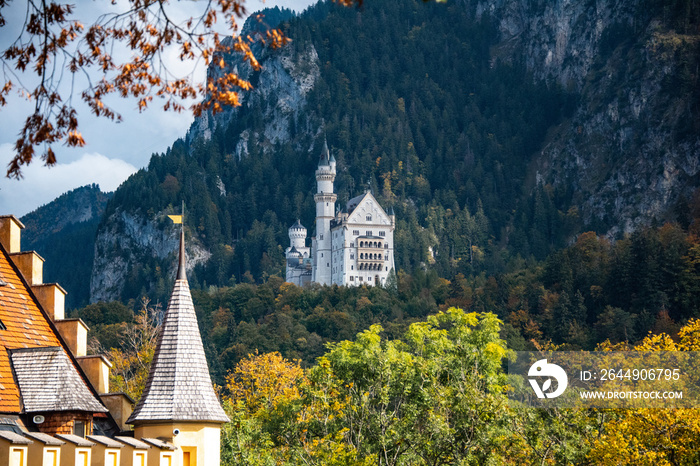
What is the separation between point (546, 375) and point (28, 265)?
44819mm

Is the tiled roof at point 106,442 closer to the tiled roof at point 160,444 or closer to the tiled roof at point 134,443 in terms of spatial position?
the tiled roof at point 134,443

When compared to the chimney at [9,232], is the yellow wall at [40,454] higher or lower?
lower

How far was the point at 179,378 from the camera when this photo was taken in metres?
29.3

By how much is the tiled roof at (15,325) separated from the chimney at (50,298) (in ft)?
1.01

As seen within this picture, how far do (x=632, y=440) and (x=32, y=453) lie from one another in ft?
87.0

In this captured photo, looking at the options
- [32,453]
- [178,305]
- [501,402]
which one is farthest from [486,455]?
[32,453]

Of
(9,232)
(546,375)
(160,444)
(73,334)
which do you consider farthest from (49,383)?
(546,375)

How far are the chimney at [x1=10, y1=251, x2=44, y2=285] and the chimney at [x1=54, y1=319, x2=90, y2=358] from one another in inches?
73.0

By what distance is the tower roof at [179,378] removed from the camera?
28.7m

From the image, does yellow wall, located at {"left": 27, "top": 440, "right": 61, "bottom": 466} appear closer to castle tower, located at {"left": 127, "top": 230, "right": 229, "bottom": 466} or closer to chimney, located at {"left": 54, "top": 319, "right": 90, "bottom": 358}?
castle tower, located at {"left": 127, "top": 230, "right": 229, "bottom": 466}

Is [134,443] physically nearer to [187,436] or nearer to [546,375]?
[187,436]

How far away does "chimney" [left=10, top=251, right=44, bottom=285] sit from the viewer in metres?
33.9

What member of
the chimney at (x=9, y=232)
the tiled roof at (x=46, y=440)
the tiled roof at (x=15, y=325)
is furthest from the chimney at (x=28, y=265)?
the tiled roof at (x=46, y=440)

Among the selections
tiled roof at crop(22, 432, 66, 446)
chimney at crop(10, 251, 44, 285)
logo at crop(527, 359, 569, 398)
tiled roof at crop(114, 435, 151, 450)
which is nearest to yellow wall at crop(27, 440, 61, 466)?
tiled roof at crop(22, 432, 66, 446)
